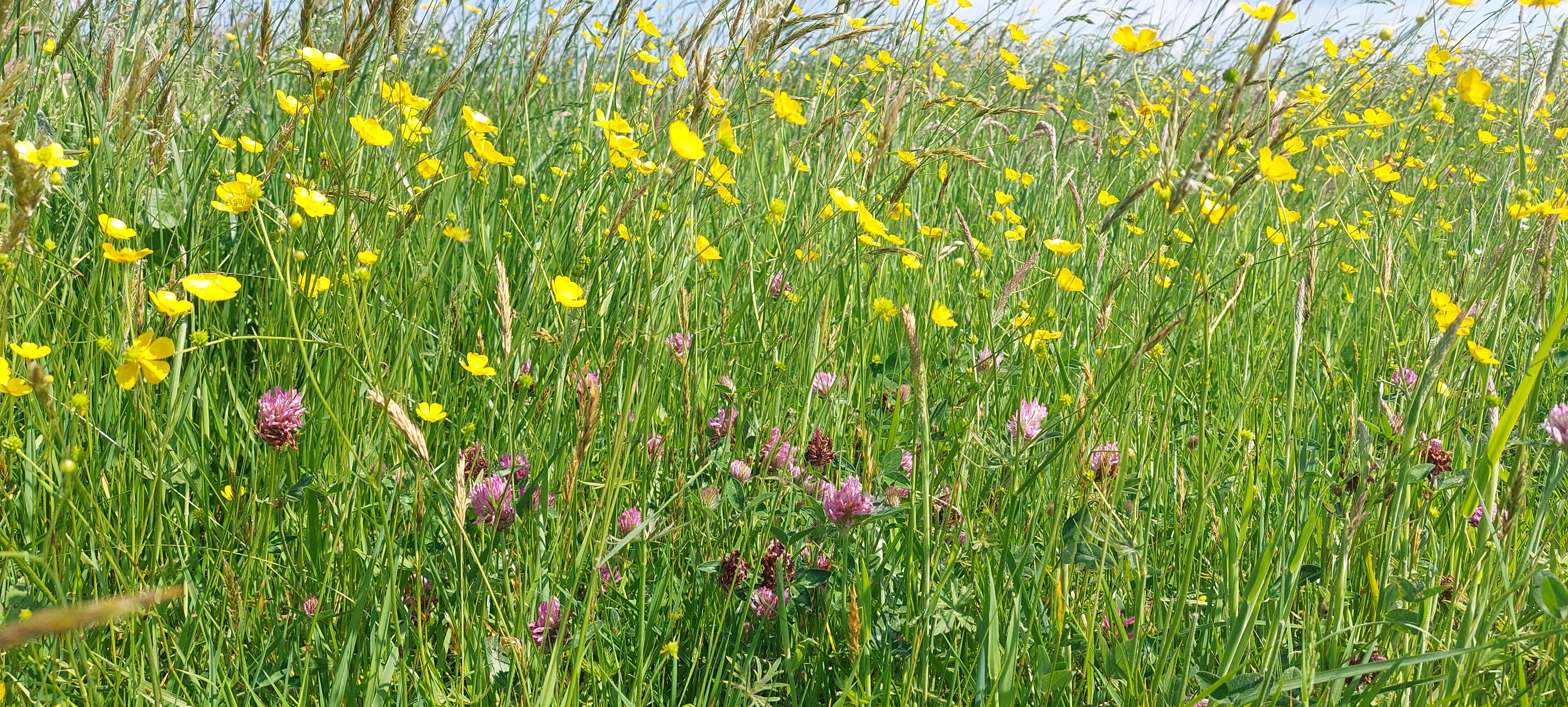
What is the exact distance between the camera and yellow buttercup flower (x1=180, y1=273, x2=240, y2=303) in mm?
1027

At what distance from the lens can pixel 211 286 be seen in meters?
1.12

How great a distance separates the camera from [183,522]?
3.98ft

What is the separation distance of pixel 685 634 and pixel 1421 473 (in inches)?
31.7

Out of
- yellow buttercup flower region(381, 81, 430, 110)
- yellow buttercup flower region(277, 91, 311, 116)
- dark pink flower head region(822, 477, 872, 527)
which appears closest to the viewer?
dark pink flower head region(822, 477, 872, 527)

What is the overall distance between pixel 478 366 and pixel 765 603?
42cm

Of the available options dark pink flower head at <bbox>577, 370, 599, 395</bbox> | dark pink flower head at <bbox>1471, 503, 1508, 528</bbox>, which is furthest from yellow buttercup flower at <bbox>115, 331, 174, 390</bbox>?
dark pink flower head at <bbox>1471, 503, 1508, 528</bbox>

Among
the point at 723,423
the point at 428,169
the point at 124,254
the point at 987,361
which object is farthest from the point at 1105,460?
the point at 428,169

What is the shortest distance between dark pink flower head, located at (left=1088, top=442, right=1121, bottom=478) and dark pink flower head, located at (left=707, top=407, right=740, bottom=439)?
455 mm

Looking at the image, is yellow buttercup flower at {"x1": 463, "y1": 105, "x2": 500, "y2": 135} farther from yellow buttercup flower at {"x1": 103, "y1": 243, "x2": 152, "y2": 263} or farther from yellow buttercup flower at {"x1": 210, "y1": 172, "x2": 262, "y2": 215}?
yellow buttercup flower at {"x1": 103, "y1": 243, "x2": 152, "y2": 263}

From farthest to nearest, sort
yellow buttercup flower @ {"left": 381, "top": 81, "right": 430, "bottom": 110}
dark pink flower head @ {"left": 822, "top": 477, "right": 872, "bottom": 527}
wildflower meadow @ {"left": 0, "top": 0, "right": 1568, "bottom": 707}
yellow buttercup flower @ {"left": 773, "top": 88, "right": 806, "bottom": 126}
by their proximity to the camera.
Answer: yellow buttercup flower @ {"left": 773, "top": 88, "right": 806, "bottom": 126}
yellow buttercup flower @ {"left": 381, "top": 81, "right": 430, "bottom": 110}
dark pink flower head @ {"left": 822, "top": 477, "right": 872, "bottom": 527}
wildflower meadow @ {"left": 0, "top": 0, "right": 1568, "bottom": 707}

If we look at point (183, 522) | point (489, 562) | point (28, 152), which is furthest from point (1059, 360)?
point (28, 152)

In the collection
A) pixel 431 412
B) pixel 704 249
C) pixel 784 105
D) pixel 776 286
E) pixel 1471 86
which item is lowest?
pixel 776 286

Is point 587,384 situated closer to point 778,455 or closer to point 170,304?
point 170,304

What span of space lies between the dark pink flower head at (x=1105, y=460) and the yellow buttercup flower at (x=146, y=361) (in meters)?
0.83
